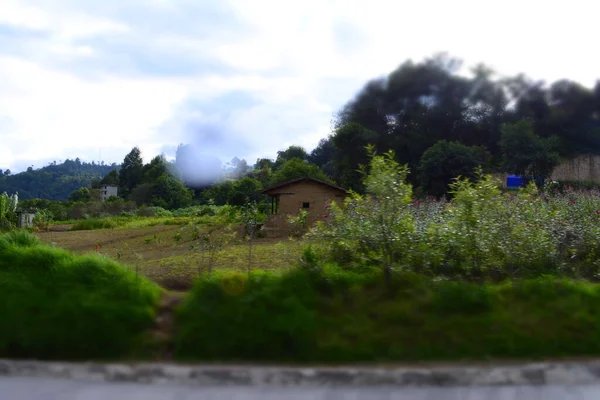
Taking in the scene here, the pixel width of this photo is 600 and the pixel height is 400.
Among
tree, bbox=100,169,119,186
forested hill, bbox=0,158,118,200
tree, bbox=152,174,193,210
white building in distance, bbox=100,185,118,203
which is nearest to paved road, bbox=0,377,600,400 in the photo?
tree, bbox=152,174,193,210

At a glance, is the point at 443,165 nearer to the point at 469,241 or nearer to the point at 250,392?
the point at 469,241

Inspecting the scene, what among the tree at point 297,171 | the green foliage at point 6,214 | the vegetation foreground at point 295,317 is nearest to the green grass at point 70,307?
the vegetation foreground at point 295,317

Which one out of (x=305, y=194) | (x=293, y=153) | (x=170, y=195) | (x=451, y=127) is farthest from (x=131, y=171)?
(x=305, y=194)

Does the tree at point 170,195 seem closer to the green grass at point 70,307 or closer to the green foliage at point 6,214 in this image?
the green foliage at point 6,214

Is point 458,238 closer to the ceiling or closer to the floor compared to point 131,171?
closer to the floor

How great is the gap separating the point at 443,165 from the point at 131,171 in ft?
130

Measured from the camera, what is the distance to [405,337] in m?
5.89

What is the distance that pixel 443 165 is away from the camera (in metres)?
35.6

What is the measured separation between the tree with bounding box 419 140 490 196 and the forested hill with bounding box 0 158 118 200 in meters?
36.7

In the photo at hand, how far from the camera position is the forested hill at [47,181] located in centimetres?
5822

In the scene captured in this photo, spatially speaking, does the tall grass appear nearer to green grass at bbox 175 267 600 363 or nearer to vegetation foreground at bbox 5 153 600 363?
vegetation foreground at bbox 5 153 600 363

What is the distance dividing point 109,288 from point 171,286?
1325 millimetres

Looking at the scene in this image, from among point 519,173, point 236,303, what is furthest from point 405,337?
point 519,173

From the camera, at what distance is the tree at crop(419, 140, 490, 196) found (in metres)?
35.3
